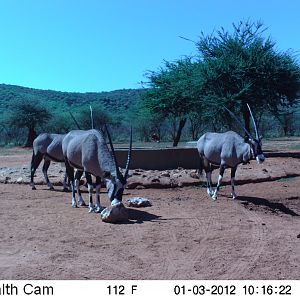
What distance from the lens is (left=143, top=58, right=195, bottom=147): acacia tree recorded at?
2628 centimetres

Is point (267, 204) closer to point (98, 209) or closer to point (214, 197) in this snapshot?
point (214, 197)

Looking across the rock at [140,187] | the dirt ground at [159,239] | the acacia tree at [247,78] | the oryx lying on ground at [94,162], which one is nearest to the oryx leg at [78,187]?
the oryx lying on ground at [94,162]

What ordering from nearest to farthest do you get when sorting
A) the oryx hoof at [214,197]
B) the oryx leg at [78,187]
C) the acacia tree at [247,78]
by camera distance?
the oryx leg at [78,187]
the oryx hoof at [214,197]
the acacia tree at [247,78]

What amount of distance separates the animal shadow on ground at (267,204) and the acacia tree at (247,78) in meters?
11.2

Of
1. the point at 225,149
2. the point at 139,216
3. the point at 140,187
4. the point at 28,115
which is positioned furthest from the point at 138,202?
the point at 28,115

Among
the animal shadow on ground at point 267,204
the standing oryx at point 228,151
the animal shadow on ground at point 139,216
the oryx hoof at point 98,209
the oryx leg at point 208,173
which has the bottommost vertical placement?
the animal shadow on ground at point 267,204

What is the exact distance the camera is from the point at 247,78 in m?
24.3

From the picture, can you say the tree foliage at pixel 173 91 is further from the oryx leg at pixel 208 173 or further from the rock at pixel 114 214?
the rock at pixel 114 214

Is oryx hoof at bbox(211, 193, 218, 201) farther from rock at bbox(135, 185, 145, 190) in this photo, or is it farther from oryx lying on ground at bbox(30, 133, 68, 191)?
oryx lying on ground at bbox(30, 133, 68, 191)

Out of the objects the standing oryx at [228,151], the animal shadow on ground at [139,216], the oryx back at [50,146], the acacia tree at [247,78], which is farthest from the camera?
the acacia tree at [247,78]

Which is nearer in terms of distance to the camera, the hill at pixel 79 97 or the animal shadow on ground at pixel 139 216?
the animal shadow on ground at pixel 139 216

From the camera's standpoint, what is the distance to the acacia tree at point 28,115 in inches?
2052

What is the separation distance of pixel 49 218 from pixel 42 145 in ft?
18.5

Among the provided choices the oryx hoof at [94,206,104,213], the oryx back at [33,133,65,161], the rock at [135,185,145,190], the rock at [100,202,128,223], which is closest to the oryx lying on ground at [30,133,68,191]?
the oryx back at [33,133,65,161]
